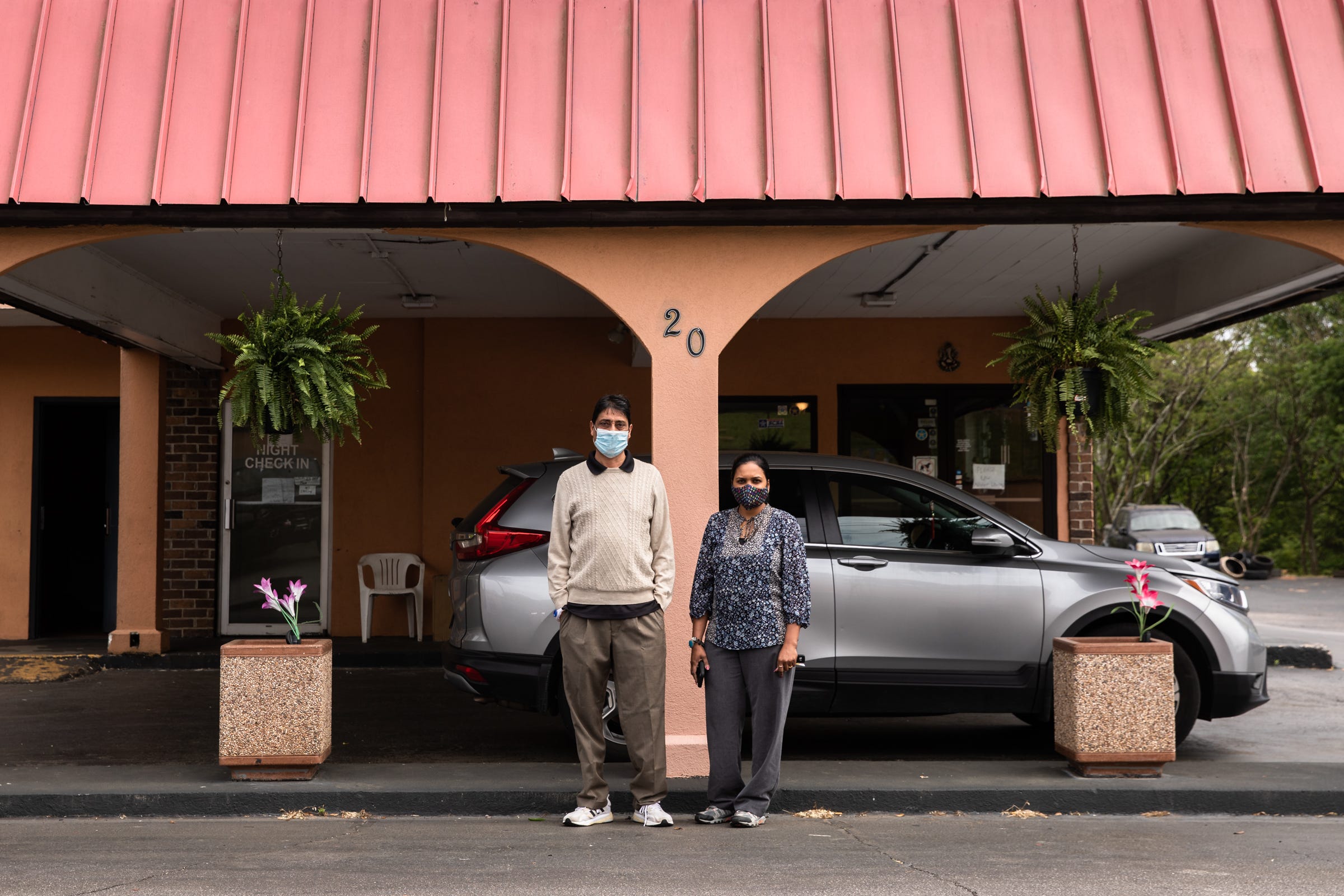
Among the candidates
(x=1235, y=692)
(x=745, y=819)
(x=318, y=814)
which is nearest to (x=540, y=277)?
(x=318, y=814)

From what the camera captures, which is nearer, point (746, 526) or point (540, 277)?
point (746, 526)

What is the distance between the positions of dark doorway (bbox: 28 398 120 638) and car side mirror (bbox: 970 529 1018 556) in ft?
30.7

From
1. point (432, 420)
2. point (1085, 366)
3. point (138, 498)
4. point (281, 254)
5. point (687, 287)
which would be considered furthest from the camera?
point (432, 420)

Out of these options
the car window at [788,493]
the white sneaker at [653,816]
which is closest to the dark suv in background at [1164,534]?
the car window at [788,493]

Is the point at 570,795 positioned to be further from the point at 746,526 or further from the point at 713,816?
the point at 746,526

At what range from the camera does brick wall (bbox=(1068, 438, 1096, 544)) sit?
10875 mm

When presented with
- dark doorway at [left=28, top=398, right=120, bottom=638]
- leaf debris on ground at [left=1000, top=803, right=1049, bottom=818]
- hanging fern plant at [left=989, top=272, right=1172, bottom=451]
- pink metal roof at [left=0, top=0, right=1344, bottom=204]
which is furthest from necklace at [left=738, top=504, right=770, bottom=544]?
dark doorway at [left=28, top=398, right=120, bottom=638]

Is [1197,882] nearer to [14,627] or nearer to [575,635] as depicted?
[575,635]

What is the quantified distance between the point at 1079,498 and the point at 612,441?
707 centimetres

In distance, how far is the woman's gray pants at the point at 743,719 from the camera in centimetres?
530

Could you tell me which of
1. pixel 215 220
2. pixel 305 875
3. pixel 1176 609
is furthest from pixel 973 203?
pixel 305 875

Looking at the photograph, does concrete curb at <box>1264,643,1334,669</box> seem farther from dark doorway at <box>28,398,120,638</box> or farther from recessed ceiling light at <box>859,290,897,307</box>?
dark doorway at <box>28,398,120,638</box>

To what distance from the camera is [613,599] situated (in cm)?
527

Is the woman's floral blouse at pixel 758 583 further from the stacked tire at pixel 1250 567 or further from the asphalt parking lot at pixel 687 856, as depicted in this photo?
the stacked tire at pixel 1250 567
